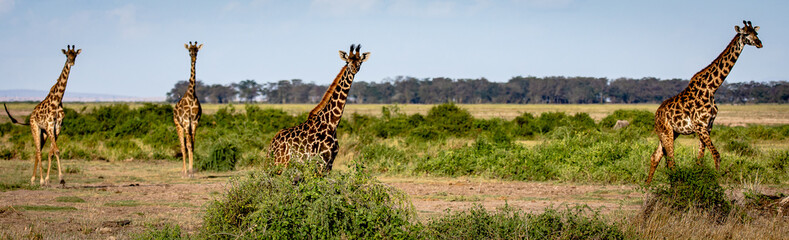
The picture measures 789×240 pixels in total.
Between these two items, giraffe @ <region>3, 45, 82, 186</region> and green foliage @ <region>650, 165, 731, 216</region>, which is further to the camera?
giraffe @ <region>3, 45, 82, 186</region>

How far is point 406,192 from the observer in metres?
12.9

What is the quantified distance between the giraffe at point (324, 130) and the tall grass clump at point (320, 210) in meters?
2.48

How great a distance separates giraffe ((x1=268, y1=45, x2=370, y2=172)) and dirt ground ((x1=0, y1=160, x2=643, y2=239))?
1071 millimetres

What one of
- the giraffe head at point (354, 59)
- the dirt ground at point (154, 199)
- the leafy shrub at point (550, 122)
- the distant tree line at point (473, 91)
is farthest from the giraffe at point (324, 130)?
the distant tree line at point (473, 91)

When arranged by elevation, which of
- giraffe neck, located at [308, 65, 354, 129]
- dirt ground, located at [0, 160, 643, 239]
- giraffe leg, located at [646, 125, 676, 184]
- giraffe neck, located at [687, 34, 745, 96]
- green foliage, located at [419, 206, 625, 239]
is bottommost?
dirt ground, located at [0, 160, 643, 239]

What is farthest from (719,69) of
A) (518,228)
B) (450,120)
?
(450,120)

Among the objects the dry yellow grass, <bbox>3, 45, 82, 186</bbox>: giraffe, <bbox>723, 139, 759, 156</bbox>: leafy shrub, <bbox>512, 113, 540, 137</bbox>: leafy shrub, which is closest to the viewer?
<bbox>3, 45, 82, 186</bbox>: giraffe

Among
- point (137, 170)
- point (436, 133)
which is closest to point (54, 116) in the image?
point (137, 170)

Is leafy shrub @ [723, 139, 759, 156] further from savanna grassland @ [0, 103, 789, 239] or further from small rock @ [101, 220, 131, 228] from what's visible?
small rock @ [101, 220, 131, 228]

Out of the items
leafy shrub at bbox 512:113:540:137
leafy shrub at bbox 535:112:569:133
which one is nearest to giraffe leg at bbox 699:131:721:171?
leafy shrub at bbox 535:112:569:133

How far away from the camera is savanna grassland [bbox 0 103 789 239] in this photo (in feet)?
21.3

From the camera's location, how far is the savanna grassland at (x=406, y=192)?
6500 mm

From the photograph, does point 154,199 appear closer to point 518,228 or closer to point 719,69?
point 518,228

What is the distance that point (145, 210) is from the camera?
33.4ft
